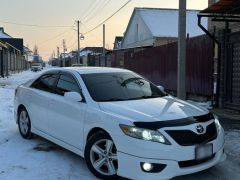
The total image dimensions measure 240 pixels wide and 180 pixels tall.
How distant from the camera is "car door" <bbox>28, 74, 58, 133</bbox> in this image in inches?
294

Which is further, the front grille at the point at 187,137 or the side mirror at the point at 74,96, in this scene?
the side mirror at the point at 74,96

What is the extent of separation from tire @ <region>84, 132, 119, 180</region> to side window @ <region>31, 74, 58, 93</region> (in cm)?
191

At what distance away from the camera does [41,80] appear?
816 cm

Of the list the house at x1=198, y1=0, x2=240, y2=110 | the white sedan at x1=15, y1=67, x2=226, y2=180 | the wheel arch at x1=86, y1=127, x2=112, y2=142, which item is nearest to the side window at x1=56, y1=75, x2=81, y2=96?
the white sedan at x1=15, y1=67, x2=226, y2=180

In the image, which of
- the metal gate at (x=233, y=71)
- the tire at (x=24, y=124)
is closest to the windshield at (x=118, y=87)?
the tire at (x=24, y=124)

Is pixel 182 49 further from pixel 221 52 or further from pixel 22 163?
pixel 22 163

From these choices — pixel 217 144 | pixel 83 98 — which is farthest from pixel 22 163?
pixel 217 144

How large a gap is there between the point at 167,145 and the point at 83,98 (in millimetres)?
1739

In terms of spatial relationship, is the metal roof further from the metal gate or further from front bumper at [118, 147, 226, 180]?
front bumper at [118, 147, 226, 180]

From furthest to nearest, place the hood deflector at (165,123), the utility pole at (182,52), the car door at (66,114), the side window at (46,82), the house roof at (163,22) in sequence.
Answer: the house roof at (163,22) → the utility pole at (182,52) → the side window at (46,82) → the car door at (66,114) → the hood deflector at (165,123)

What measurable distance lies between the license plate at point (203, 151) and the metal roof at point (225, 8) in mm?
6268

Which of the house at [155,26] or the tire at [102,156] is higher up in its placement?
the house at [155,26]

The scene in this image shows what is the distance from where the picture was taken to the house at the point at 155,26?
44719mm

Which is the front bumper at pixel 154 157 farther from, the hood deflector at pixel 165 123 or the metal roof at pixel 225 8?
the metal roof at pixel 225 8
